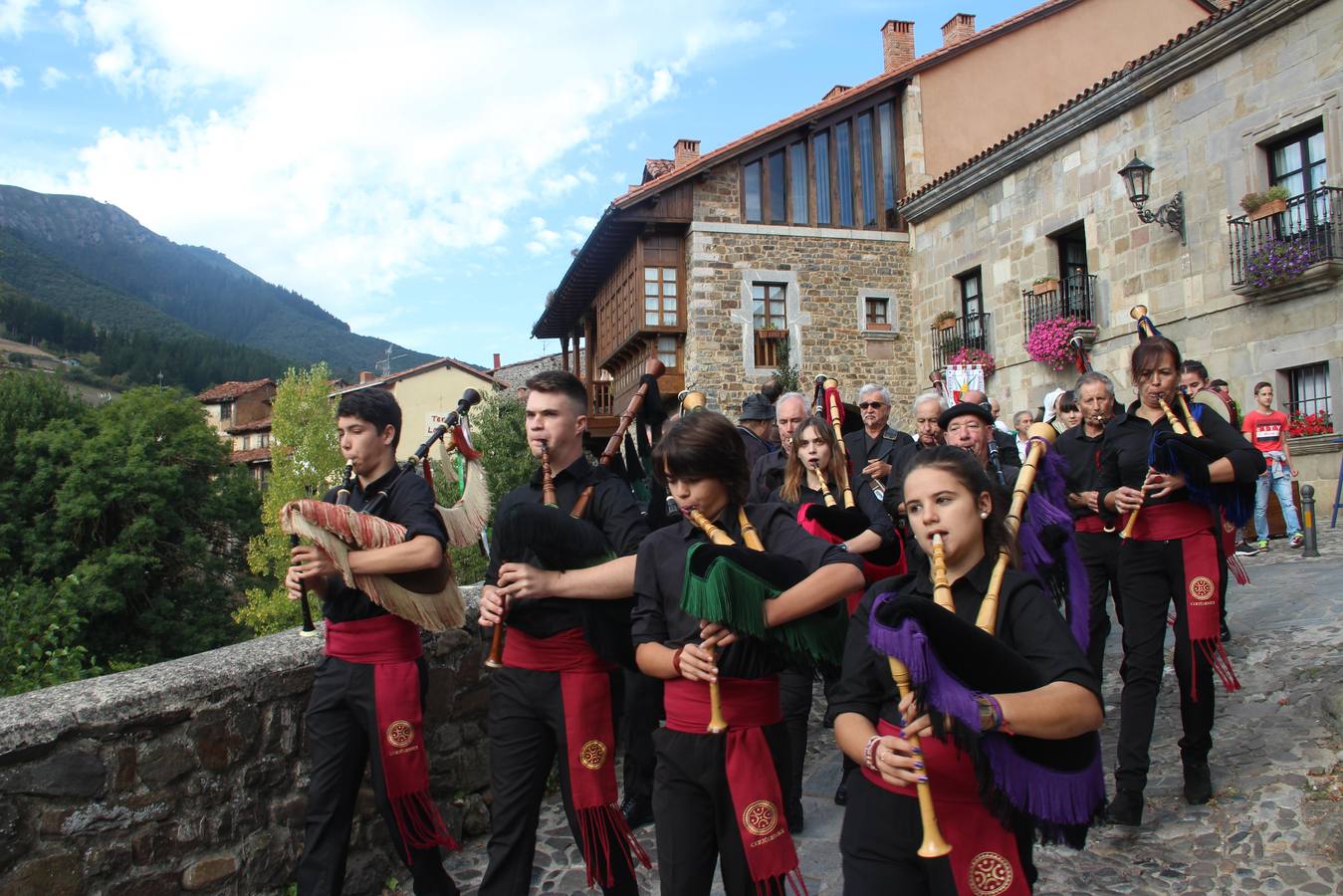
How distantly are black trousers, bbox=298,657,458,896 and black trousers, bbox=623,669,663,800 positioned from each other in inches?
42.7

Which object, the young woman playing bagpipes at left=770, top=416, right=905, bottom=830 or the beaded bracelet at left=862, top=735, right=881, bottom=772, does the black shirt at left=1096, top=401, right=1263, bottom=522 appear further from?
the beaded bracelet at left=862, top=735, right=881, bottom=772

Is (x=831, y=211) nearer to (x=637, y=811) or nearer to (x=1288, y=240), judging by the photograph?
(x=1288, y=240)

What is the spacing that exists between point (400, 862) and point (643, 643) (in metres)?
2.12

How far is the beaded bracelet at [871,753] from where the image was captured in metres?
2.11

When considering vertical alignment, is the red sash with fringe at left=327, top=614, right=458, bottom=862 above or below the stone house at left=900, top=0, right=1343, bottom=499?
below

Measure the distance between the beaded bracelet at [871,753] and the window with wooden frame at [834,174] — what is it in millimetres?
20542

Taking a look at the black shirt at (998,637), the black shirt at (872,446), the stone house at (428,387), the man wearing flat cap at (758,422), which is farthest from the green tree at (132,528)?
the black shirt at (998,637)

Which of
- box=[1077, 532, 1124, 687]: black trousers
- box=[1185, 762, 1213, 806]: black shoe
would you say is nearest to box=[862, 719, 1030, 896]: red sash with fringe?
box=[1185, 762, 1213, 806]: black shoe

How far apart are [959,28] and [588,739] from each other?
2427cm

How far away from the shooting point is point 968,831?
2.09 meters

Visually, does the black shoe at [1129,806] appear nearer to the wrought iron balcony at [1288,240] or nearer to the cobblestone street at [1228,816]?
the cobblestone street at [1228,816]

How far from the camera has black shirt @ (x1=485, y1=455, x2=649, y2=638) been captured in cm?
329

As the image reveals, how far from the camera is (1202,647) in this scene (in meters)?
3.98

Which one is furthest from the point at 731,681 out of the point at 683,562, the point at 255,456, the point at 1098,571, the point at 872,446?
the point at 255,456
